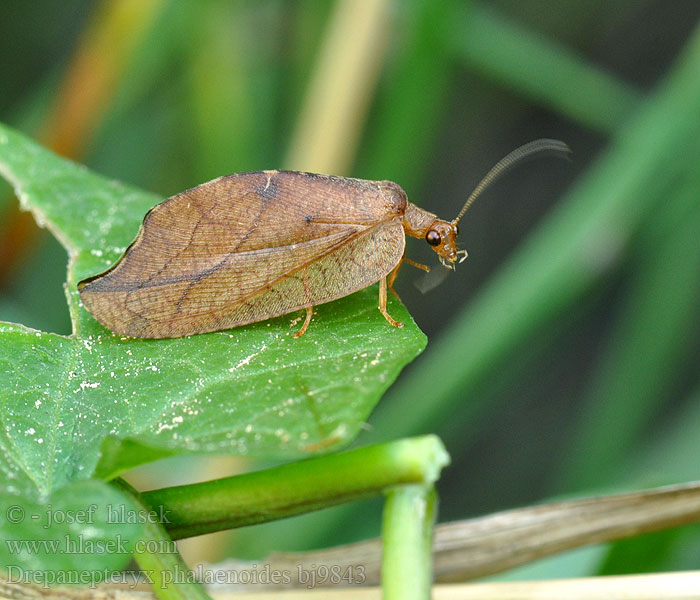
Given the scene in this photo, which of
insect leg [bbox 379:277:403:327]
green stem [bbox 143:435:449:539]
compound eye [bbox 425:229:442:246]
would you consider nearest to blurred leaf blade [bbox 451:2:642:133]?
compound eye [bbox 425:229:442:246]

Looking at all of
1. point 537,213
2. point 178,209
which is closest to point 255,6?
point 537,213

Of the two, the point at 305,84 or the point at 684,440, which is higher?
the point at 305,84

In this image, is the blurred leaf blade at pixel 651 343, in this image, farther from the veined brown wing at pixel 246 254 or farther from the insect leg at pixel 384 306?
the insect leg at pixel 384 306

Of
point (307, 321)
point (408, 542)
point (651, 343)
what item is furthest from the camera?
point (651, 343)

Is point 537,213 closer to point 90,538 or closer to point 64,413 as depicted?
point 64,413

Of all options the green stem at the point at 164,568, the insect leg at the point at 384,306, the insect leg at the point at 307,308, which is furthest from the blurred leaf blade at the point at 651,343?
the green stem at the point at 164,568

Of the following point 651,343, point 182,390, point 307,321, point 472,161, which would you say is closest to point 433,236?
point 307,321

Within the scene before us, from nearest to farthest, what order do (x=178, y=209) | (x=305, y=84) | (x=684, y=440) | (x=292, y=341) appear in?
(x=292, y=341), (x=178, y=209), (x=684, y=440), (x=305, y=84)

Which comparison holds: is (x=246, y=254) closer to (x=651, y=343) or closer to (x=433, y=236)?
(x=433, y=236)
